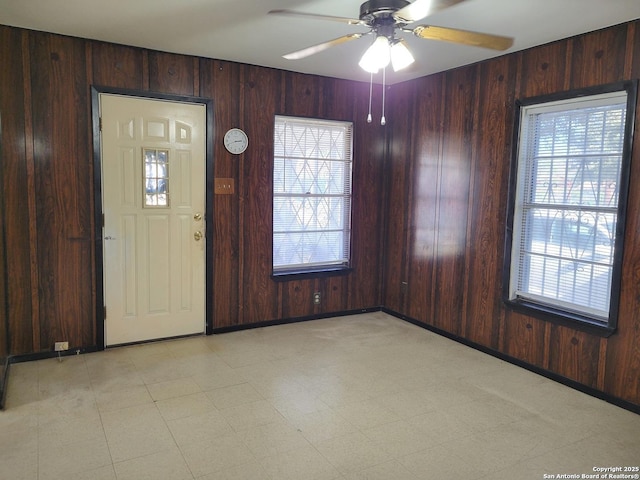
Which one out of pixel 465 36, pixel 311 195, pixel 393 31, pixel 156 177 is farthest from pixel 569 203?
pixel 156 177

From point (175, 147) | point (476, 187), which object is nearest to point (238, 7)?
point (175, 147)

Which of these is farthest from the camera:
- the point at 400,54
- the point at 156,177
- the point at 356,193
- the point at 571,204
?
the point at 356,193

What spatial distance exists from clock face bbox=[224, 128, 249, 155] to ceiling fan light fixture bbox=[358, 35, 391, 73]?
1.98 metres

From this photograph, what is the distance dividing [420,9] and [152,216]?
2776 millimetres

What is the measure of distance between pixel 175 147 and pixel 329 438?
2684 millimetres

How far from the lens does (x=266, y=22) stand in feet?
10.4

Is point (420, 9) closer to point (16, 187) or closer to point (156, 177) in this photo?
point (156, 177)

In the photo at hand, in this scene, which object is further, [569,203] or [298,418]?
[569,203]

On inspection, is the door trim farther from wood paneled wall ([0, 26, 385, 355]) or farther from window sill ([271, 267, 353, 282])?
window sill ([271, 267, 353, 282])

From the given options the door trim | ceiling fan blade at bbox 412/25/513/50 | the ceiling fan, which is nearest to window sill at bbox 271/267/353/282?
the door trim

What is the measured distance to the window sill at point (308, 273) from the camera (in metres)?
4.69

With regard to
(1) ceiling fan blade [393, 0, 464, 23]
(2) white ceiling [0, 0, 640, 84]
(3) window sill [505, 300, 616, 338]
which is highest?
(2) white ceiling [0, 0, 640, 84]

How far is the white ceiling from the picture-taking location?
9.30 feet

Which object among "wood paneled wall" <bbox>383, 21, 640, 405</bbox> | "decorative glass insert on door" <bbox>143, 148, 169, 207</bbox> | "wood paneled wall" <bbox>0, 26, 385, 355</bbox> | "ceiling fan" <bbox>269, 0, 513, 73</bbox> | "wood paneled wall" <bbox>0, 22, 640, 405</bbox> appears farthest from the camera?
"decorative glass insert on door" <bbox>143, 148, 169, 207</bbox>
